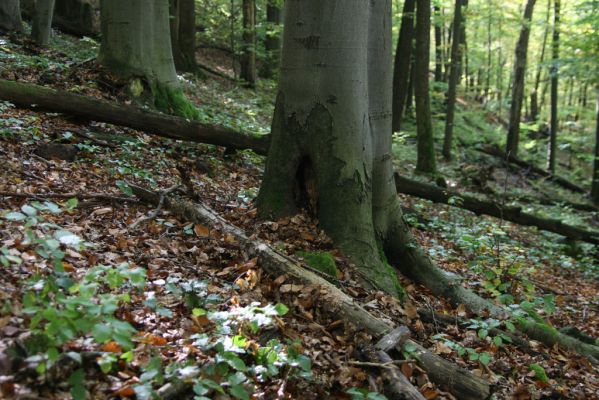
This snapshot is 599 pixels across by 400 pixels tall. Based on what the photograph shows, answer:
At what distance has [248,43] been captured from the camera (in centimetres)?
1761

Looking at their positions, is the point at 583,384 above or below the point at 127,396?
below

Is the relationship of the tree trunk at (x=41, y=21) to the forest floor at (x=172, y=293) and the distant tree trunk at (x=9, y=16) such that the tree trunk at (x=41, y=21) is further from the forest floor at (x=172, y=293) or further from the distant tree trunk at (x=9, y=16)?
the forest floor at (x=172, y=293)

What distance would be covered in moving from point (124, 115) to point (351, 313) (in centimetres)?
500

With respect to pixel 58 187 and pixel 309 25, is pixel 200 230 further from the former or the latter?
pixel 309 25

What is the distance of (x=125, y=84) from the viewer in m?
8.58

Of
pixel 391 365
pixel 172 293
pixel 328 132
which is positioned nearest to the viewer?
pixel 391 365

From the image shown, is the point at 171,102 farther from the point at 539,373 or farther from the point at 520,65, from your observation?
the point at 520,65

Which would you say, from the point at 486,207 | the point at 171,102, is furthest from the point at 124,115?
the point at 486,207

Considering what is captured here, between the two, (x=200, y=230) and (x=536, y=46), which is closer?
(x=200, y=230)

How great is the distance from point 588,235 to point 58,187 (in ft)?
34.9

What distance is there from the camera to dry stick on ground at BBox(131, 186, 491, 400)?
3441 millimetres

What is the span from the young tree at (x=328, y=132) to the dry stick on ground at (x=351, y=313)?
0.77 meters

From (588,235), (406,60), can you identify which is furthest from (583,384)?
(406,60)

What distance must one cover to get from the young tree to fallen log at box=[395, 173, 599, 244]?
14.7 ft
